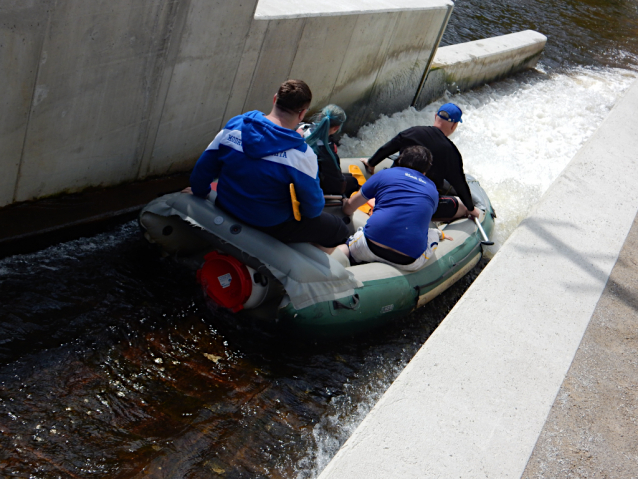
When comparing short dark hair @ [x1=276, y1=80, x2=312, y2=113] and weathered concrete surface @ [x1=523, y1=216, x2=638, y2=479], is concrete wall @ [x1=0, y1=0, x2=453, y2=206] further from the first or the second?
weathered concrete surface @ [x1=523, y1=216, x2=638, y2=479]

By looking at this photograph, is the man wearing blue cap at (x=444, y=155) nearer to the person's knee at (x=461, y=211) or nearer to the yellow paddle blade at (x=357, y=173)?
the person's knee at (x=461, y=211)

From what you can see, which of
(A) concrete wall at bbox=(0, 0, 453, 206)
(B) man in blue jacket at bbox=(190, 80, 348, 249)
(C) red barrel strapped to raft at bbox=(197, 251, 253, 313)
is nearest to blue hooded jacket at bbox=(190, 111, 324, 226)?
(B) man in blue jacket at bbox=(190, 80, 348, 249)

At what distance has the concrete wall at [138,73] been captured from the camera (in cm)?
384

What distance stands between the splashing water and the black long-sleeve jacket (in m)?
1.12

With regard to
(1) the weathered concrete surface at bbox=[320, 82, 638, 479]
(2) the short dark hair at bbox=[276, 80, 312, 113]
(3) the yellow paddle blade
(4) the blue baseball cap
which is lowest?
(3) the yellow paddle blade

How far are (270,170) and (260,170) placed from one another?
0.07 metres

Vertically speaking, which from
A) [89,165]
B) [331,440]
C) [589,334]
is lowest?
[331,440]

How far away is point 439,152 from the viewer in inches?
221

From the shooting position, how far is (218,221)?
4.26m

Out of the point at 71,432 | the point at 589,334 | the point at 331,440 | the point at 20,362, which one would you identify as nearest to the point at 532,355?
the point at 589,334

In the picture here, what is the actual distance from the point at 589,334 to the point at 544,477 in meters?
1.42

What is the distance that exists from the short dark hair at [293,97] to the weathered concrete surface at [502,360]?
1700 millimetres

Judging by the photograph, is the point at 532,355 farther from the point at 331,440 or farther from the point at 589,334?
the point at 331,440

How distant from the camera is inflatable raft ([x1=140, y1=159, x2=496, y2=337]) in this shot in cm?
417
